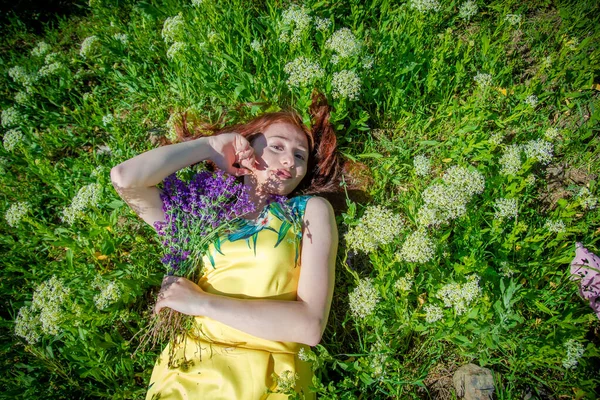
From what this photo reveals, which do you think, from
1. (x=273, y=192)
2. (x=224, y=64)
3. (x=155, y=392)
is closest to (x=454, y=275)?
(x=273, y=192)

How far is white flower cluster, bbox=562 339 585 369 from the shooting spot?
6.86ft

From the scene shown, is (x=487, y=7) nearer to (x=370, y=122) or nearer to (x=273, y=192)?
(x=370, y=122)

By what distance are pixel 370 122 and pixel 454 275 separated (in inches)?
70.4

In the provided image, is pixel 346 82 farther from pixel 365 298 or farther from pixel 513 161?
pixel 365 298

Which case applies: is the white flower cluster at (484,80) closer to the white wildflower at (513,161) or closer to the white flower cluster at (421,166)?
the white wildflower at (513,161)

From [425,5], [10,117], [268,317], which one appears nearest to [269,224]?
[268,317]

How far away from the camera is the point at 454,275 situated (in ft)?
7.89

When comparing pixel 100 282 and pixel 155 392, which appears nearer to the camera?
pixel 155 392

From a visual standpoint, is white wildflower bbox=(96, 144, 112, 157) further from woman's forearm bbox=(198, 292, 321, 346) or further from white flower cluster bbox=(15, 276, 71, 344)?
woman's forearm bbox=(198, 292, 321, 346)

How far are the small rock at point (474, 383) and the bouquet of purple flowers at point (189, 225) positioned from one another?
1.90m

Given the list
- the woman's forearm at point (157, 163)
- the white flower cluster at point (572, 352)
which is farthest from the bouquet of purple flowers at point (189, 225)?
the white flower cluster at point (572, 352)

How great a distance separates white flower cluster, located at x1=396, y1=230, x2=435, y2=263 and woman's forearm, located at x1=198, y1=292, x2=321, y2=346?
71cm

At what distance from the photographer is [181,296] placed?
226cm

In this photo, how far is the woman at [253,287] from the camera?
7.02ft
